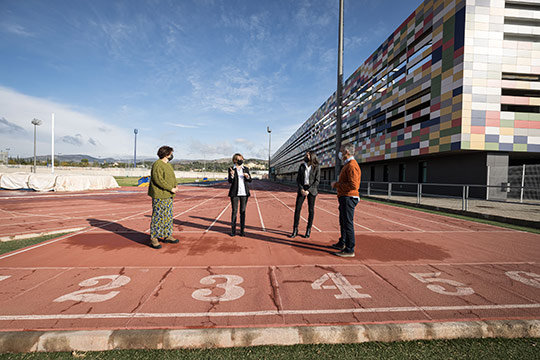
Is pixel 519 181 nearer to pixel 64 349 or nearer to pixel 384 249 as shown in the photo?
pixel 384 249

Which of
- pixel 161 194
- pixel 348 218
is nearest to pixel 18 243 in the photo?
pixel 161 194

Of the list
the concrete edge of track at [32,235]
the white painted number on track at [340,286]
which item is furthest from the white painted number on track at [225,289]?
the concrete edge of track at [32,235]

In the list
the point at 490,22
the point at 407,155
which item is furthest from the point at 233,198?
the point at 490,22

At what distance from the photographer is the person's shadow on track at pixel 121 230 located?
17.1ft

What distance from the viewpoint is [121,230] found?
6.03 meters

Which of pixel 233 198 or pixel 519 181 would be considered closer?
pixel 233 198

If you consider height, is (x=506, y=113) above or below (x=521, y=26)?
below

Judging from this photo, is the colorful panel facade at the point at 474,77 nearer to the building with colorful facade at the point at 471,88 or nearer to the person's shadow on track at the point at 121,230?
Answer: the building with colorful facade at the point at 471,88

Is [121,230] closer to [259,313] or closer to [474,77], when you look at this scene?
[259,313]

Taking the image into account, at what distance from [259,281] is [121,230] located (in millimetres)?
4808

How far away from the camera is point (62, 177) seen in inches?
778

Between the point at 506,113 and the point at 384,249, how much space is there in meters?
17.5

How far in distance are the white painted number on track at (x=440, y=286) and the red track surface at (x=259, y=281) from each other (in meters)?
0.03

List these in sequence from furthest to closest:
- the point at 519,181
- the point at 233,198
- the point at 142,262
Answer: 1. the point at 519,181
2. the point at 233,198
3. the point at 142,262
